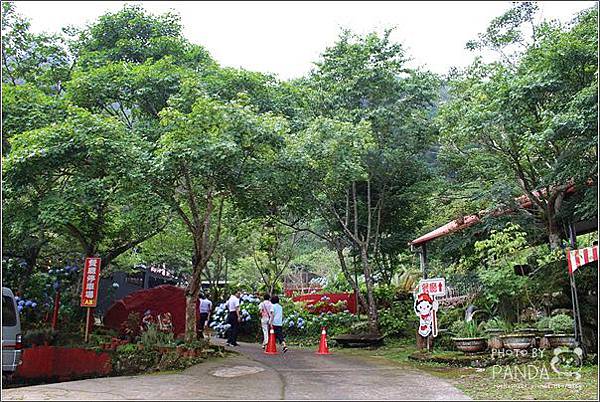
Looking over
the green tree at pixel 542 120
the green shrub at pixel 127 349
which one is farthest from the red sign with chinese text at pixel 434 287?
the green shrub at pixel 127 349

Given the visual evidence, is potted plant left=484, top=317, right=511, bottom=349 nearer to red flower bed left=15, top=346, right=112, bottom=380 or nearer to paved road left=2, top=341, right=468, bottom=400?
paved road left=2, top=341, right=468, bottom=400

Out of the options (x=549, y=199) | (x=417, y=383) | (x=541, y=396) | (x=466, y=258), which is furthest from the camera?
(x=466, y=258)

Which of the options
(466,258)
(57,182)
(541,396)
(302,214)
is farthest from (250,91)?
(541,396)

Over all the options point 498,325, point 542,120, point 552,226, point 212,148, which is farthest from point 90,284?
point 552,226

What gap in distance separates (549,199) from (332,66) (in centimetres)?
702

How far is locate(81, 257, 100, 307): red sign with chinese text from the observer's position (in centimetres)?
1227

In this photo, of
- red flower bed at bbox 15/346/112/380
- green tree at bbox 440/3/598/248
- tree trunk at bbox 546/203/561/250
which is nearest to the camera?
green tree at bbox 440/3/598/248

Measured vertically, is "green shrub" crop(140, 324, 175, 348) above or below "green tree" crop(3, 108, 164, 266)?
below

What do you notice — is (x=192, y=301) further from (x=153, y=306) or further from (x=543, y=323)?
(x=543, y=323)

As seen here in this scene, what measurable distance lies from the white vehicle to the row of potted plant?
324 inches

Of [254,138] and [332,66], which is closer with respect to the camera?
[254,138]

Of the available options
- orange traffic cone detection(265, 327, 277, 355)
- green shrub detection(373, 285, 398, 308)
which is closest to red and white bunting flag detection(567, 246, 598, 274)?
orange traffic cone detection(265, 327, 277, 355)

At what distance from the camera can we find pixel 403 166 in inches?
674

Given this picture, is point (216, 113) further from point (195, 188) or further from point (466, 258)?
point (466, 258)
